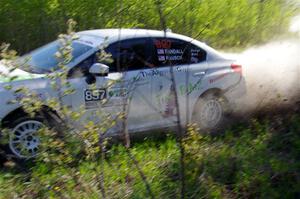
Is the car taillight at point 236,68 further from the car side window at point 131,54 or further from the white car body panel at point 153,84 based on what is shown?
the car side window at point 131,54

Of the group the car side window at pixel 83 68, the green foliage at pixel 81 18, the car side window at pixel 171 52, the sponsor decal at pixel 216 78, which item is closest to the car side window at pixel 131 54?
the car side window at pixel 171 52

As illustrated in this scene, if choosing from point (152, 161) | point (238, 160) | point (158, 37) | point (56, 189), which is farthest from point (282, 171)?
point (158, 37)

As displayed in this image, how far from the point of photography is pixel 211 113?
8719mm

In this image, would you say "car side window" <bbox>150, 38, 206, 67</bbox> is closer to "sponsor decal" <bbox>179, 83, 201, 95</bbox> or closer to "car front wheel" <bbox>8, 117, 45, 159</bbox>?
"sponsor decal" <bbox>179, 83, 201, 95</bbox>

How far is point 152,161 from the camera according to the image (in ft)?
22.4

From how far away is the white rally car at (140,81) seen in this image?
7.14 m

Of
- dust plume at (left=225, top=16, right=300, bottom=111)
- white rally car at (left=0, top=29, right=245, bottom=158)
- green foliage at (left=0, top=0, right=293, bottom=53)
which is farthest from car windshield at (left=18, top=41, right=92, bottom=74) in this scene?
green foliage at (left=0, top=0, right=293, bottom=53)

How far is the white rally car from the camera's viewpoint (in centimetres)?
714

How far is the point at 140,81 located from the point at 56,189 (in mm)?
2690

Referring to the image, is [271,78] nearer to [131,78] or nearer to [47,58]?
[131,78]

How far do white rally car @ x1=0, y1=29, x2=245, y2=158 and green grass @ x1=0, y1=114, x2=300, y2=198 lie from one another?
574mm

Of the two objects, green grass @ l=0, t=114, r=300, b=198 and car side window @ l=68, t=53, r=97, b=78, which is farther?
car side window @ l=68, t=53, r=97, b=78

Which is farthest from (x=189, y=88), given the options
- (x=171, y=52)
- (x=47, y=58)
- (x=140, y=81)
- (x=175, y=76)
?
(x=47, y=58)

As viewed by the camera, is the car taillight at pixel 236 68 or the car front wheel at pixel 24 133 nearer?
the car front wheel at pixel 24 133
